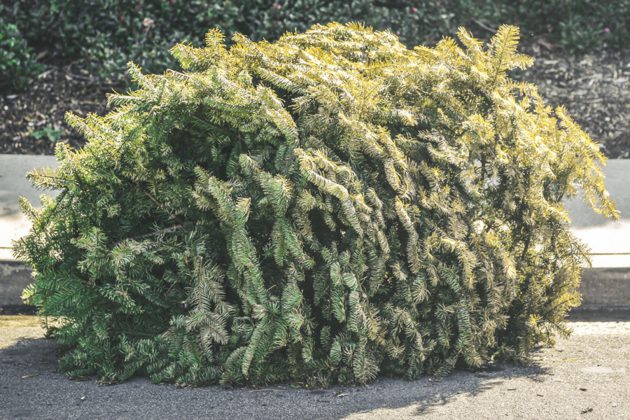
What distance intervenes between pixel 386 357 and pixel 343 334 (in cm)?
26

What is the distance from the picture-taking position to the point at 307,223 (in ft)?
12.6

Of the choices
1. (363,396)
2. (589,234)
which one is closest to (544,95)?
(589,234)

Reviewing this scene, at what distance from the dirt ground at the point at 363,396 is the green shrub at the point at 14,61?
174 inches

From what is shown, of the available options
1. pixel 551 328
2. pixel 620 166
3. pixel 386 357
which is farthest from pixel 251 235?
pixel 620 166

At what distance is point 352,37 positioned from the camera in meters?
4.57

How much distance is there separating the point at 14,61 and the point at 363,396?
5479 mm

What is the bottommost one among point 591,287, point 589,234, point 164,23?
point 591,287

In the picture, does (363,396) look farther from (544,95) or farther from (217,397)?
(544,95)

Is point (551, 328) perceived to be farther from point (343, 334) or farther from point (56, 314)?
point (56, 314)

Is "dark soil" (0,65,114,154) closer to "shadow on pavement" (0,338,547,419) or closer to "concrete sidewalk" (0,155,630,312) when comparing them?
"concrete sidewalk" (0,155,630,312)

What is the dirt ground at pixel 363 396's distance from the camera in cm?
362

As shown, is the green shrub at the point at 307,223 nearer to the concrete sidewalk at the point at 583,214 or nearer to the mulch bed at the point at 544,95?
the concrete sidewalk at the point at 583,214

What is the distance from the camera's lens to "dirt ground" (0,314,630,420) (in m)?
3.62

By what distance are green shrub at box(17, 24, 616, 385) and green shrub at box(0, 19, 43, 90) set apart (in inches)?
166
